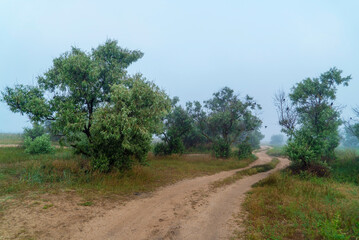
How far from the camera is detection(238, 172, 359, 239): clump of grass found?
6.08 metres

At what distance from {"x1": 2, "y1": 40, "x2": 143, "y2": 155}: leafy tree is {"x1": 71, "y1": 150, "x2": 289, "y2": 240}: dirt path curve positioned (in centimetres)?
656

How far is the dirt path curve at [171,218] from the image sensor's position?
6.18 meters

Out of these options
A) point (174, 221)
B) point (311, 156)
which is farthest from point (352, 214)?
point (311, 156)

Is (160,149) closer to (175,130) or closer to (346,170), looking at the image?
(175,130)

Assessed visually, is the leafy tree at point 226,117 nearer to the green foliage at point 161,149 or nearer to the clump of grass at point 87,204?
the green foliage at point 161,149

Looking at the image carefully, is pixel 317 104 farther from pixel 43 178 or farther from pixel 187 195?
pixel 43 178

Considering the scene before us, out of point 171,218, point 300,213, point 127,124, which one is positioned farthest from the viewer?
point 127,124

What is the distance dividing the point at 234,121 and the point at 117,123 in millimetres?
21105

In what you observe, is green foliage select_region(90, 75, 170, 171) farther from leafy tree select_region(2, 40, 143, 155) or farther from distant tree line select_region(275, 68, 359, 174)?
distant tree line select_region(275, 68, 359, 174)

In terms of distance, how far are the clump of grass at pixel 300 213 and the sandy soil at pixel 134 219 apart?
3.28 ft

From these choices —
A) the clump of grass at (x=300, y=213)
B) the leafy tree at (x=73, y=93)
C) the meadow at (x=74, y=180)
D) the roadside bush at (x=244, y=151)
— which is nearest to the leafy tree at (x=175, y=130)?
the roadside bush at (x=244, y=151)

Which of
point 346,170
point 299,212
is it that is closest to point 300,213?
point 299,212

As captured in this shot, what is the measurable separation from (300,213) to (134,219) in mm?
6920

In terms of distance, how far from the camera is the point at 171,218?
7473 mm
